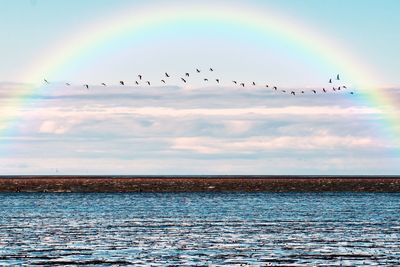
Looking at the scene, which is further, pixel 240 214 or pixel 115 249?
pixel 240 214

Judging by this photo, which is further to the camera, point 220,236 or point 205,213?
point 205,213

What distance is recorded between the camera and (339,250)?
2082 inches

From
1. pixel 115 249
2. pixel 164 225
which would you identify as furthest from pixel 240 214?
pixel 115 249

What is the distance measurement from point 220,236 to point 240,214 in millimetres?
28363

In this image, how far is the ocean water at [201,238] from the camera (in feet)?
159

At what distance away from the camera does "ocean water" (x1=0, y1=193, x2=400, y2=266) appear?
48.4 m

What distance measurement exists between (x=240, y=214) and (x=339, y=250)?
38.4m

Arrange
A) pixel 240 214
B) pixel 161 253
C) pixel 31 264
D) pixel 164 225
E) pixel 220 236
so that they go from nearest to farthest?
pixel 31 264
pixel 161 253
pixel 220 236
pixel 164 225
pixel 240 214

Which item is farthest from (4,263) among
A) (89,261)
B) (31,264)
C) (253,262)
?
(253,262)

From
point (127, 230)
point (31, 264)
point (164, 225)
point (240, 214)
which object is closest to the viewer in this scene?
point (31, 264)

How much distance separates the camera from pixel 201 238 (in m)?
61.2

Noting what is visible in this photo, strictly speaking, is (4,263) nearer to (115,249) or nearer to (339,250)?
(115,249)

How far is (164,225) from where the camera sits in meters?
74.8

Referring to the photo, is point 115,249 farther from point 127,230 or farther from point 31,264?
point 127,230
